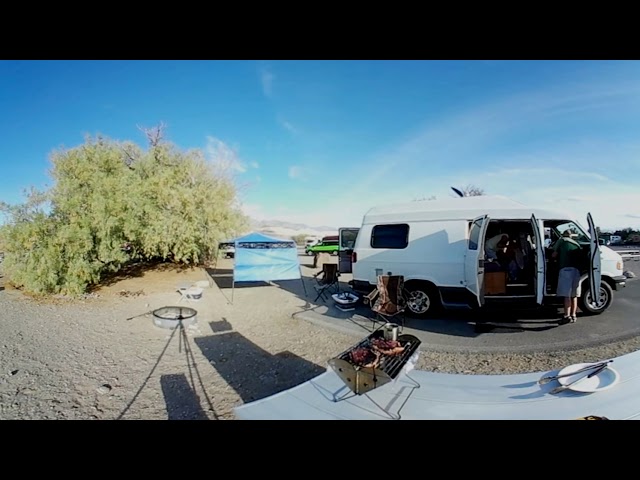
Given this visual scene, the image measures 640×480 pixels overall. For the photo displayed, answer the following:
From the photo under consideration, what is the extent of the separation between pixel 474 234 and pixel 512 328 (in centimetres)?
108

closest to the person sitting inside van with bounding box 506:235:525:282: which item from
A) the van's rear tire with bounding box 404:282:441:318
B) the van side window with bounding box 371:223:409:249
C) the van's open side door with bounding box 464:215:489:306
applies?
the van's open side door with bounding box 464:215:489:306

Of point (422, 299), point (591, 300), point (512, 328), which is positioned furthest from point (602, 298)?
point (422, 299)

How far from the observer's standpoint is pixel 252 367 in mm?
2219

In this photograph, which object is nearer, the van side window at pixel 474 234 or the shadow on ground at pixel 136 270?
the van side window at pixel 474 234

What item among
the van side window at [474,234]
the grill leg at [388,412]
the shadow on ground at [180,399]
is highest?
the van side window at [474,234]

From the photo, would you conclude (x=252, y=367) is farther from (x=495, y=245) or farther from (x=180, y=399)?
(x=495, y=245)

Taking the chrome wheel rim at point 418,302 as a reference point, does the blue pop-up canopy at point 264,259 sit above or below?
above

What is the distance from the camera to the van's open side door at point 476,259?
2834 mm

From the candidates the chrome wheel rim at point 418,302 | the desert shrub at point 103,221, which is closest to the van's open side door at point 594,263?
the chrome wheel rim at point 418,302

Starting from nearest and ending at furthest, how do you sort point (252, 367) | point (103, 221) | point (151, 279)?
point (252, 367) < point (103, 221) < point (151, 279)

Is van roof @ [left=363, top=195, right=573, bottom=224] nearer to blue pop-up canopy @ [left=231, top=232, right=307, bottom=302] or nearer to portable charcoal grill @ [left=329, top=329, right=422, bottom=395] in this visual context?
blue pop-up canopy @ [left=231, top=232, right=307, bottom=302]

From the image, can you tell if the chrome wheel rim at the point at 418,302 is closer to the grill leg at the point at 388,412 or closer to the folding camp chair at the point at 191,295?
the grill leg at the point at 388,412
